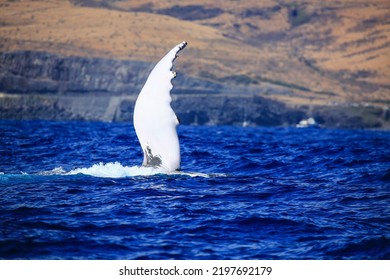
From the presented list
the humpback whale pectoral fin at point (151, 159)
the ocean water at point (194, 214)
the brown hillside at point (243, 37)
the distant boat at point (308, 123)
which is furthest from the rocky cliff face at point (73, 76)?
the humpback whale pectoral fin at point (151, 159)

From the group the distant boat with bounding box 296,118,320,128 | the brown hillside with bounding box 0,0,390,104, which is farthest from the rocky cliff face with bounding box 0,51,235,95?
the distant boat with bounding box 296,118,320,128

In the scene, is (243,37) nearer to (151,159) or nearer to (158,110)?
(151,159)

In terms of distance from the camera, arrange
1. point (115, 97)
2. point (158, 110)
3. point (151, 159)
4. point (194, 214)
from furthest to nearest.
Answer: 1. point (115, 97)
2. point (151, 159)
3. point (158, 110)
4. point (194, 214)

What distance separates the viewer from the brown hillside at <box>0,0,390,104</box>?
133750 millimetres

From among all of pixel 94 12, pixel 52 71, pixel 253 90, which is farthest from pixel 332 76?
pixel 52 71

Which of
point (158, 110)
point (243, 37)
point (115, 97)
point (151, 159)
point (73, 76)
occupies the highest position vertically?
point (243, 37)

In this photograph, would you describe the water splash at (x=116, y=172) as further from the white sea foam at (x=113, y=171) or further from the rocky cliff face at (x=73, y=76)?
the rocky cliff face at (x=73, y=76)

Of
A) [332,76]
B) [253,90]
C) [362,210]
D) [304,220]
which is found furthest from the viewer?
[332,76]

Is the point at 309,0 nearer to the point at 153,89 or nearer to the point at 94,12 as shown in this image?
the point at 94,12

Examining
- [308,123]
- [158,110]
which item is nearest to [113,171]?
[158,110]

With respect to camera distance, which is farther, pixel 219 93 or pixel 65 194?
pixel 219 93

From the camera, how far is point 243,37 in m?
184
